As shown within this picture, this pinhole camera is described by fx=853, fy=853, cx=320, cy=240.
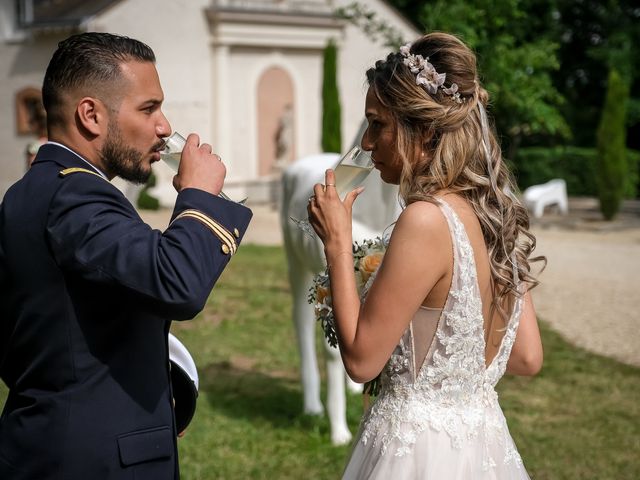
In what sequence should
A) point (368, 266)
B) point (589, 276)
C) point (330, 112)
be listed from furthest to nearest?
point (330, 112), point (589, 276), point (368, 266)

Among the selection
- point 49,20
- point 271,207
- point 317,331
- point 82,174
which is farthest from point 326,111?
point 82,174

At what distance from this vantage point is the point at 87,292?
6.82 ft

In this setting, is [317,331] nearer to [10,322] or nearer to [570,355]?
[570,355]

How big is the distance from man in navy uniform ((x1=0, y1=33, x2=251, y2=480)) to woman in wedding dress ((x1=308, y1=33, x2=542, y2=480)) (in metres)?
0.47

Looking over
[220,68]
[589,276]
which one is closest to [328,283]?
[589,276]

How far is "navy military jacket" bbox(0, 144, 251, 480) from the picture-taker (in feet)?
6.45

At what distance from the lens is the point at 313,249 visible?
6.17 metres

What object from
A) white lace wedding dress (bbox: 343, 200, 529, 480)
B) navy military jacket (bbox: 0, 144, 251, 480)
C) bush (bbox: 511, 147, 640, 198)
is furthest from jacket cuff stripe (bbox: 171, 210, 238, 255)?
bush (bbox: 511, 147, 640, 198)

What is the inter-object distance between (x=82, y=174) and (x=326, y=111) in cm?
1814

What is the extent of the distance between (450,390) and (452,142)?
2.58 feet

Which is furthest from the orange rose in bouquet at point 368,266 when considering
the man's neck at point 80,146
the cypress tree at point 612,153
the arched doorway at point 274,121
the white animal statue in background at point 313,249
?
the arched doorway at point 274,121

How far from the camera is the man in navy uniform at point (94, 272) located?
6.52 feet

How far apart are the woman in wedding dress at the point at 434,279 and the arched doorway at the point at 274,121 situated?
22993 mm

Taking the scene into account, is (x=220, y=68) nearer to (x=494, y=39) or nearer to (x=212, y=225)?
(x=494, y=39)
